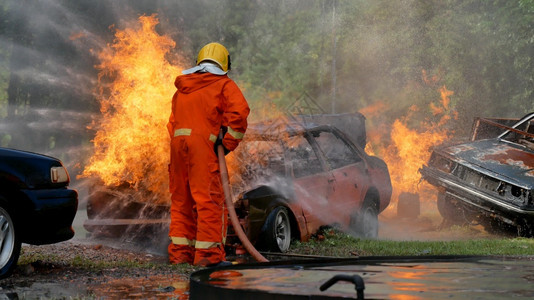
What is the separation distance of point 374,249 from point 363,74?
23769mm

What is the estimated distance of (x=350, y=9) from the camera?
35.7m

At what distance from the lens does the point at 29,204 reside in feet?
24.7

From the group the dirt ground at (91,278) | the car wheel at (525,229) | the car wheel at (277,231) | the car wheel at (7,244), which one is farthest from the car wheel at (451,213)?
the car wheel at (7,244)

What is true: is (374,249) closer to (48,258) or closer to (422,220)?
(48,258)

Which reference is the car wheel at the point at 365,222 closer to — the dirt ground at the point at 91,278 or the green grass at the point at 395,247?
the green grass at the point at 395,247

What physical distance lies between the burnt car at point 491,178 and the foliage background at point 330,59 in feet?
33.9

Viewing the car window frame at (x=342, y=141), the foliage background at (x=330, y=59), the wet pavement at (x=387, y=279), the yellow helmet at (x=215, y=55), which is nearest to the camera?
the wet pavement at (x=387, y=279)

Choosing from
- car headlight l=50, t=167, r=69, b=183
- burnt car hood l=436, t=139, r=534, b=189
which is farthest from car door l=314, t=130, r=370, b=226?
car headlight l=50, t=167, r=69, b=183

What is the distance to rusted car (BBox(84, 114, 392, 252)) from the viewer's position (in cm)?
966

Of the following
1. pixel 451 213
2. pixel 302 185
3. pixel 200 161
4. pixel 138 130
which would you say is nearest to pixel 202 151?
pixel 200 161

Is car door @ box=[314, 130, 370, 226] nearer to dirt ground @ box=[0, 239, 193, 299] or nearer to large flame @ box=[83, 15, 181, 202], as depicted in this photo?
large flame @ box=[83, 15, 181, 202]

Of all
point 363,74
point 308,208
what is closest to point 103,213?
point 308,208

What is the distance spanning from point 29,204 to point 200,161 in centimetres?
Result: 164

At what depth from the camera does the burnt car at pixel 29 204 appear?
24.0 ft
